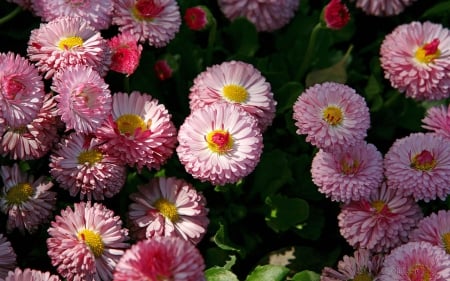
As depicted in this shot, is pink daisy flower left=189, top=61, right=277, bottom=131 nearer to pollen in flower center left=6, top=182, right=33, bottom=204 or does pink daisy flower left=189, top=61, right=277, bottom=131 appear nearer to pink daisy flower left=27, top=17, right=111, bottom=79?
pink daisy flower left=27, top=17, right=111, bottom=79

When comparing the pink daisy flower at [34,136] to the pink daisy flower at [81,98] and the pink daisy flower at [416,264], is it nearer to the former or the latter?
the pink daisy flower at [81,98]

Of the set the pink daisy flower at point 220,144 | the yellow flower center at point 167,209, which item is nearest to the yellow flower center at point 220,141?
the pink daisy flower at point 220,144

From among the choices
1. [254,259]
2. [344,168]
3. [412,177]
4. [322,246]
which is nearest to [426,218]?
[412,177]

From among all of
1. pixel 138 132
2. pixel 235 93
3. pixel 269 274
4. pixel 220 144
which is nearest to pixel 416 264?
pixel 269 274

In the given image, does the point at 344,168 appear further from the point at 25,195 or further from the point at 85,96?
the point at 25,195

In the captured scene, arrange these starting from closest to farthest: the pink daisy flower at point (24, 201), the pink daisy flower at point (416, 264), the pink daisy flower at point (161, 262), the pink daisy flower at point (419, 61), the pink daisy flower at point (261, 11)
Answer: the pink daisy flower at point (161, 262), the pink daisy flower at point (416, 264), the pink daisy flower at point (24, 201), the pink daisy flower at point (419, 61), the pink daisy flower at point (261, 11)

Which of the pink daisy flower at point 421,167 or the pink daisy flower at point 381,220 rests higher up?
the pink daisy flower at point 421,167

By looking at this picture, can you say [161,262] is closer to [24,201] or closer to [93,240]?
[93,240]

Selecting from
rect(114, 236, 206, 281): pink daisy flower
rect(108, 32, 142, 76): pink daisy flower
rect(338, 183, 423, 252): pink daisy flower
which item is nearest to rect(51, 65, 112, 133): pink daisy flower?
rect(108, 32, 142, 76): pink daisy flower
